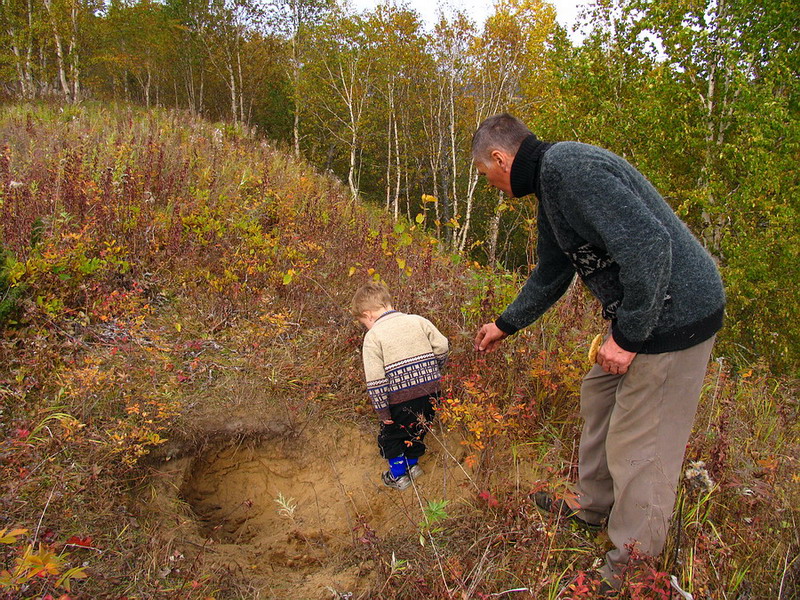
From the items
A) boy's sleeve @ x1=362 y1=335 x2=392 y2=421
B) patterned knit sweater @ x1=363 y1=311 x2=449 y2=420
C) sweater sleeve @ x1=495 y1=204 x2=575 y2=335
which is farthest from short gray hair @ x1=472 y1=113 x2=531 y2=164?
boy's sleeve @ x1=362 y1=335 x2=392 y2=421

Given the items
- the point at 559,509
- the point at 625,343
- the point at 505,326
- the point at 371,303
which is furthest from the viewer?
the point at 371,303

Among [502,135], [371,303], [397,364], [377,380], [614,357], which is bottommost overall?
[377,380]

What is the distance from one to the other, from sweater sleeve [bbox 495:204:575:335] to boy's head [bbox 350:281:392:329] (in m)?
0.91

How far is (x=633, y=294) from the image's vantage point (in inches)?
64.9

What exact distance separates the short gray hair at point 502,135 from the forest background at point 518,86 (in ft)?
4.61

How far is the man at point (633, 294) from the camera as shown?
162cm

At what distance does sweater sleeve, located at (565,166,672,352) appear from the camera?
1.59 meters

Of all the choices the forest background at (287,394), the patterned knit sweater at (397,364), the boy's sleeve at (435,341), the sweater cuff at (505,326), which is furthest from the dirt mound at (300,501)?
the sweater cuff at (505,326)

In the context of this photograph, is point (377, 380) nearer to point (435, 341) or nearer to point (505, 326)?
point (435, 341)

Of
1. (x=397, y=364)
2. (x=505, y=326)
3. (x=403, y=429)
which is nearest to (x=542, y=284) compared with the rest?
(x=505, y=326)

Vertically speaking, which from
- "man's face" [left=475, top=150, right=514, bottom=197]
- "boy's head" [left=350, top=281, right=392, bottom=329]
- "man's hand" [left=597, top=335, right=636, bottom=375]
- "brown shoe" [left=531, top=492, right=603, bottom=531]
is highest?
"man's face" [left=475, top=150, right=514, bottom=197]

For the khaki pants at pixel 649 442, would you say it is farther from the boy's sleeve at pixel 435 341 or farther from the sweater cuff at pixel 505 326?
the boy's sleeve at pixel 435 341

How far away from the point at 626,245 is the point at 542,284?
0.79m

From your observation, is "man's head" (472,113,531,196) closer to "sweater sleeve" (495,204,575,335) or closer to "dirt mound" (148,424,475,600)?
"sweater sleeve" (495,204,575,335)
